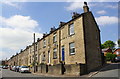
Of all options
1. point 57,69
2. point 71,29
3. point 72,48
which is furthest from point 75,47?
point 57,69

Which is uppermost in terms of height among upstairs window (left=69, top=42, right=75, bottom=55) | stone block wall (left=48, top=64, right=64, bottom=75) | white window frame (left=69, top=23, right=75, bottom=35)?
white window frame (left=69, top=23, right=75, bottom=35)

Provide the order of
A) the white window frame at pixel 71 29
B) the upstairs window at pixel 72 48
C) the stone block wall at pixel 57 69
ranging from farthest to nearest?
the white window frame at pixel 71 29
the upstairs window at pixel 72 48
the stone block wall at pixel 57 69

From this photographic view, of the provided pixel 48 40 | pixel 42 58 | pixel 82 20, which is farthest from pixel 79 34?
pixel 42 58

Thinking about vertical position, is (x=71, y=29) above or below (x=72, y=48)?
above

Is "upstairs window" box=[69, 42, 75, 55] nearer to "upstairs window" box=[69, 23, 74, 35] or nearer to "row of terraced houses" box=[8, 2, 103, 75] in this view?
"row of terraced houses" box=[8, 2, 103, 75]

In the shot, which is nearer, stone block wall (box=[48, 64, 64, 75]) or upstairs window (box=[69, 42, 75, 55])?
stone block wall (box=[48, 64, 64, 75])

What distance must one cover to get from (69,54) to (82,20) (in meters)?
5.53

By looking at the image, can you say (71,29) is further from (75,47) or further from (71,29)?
(75,47)

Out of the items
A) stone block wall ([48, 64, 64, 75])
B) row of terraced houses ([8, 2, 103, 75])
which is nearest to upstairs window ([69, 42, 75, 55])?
row of terraced houses ([8, 2, 103, 75])

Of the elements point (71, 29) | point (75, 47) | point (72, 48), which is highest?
point (71, 29)

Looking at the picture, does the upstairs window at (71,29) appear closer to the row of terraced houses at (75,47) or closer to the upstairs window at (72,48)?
the row of terraced houses at (75,47)

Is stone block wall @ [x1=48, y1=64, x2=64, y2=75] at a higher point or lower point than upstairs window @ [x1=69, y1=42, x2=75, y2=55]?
lower

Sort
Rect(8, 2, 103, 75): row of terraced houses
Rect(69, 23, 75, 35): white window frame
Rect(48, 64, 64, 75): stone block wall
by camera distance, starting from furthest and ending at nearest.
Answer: Rect(69, 23, 75, 35): white window frame
Rect(48, 64, 64, 75): stone block wall
Rect(8, 2, 103, 75): row of terraced houses

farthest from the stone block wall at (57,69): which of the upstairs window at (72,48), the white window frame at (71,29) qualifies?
the white window frame at (71,29)
